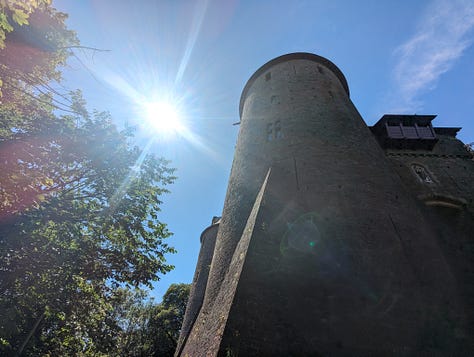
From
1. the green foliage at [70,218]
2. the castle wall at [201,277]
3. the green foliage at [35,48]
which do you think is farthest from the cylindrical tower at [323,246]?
the castle wall at [201,277]

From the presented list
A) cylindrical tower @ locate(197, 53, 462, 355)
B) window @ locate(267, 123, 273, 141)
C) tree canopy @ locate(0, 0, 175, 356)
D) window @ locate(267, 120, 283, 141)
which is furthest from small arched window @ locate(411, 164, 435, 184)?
tree canopy @ locate(0, 0, 175, 356)

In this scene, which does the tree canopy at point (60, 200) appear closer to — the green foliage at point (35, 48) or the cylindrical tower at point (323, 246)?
the green foliage at point (35, 48)

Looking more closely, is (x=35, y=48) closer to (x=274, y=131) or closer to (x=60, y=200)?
(x=60, y=200)

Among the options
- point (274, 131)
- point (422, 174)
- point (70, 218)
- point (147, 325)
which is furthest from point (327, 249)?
point (147, 325)

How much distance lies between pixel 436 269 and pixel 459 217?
4.78m

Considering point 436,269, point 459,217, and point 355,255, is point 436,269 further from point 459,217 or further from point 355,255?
point 459,217

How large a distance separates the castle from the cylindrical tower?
3 centimetres

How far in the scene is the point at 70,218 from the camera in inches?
277

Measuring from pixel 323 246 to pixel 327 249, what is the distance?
0.35ft

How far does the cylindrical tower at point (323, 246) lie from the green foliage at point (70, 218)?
11.1 ft

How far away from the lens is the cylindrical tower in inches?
175

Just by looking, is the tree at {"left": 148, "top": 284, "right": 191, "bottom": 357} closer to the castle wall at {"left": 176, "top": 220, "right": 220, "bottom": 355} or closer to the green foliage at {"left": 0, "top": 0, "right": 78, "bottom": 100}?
the castle wall at {"left": 176, "top": 220, "right": 220, "bottom": 355}

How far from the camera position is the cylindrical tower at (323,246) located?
4.44 meters

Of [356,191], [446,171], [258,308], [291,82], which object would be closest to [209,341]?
[258,308]
